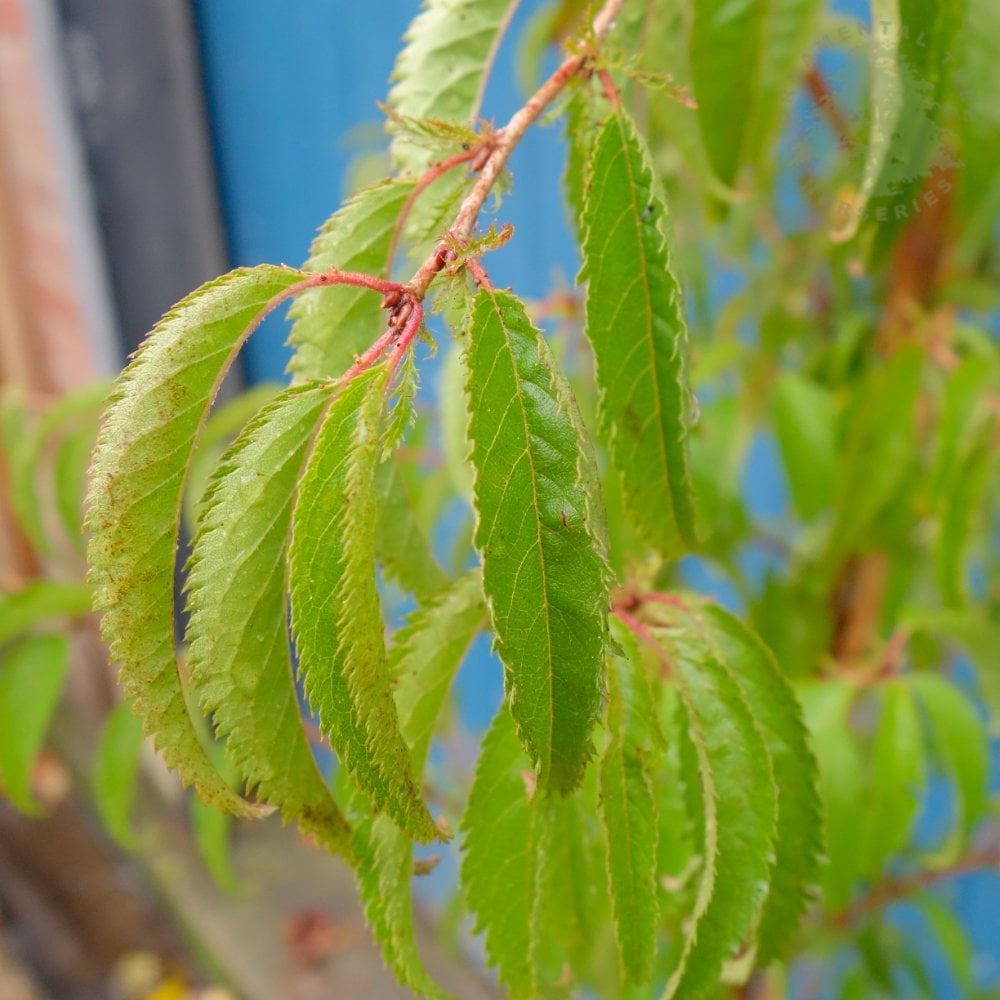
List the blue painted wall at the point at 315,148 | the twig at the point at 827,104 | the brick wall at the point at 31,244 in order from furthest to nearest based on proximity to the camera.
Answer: the brick wall at the point at 31,244
the blue painted wall at the point at 315,148
the twig at the point at 827,104

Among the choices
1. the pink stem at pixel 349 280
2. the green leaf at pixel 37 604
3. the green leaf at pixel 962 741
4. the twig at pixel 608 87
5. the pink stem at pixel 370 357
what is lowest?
the green leaf at pixel 962 741

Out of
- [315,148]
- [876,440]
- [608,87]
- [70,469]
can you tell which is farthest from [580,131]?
[315,148]

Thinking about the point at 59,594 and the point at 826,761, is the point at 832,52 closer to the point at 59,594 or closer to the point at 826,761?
the point at 826,761

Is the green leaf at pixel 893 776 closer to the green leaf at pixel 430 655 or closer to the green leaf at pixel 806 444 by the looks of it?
the green leaf at pixel 806 444

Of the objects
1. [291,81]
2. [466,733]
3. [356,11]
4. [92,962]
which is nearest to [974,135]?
[356,11]

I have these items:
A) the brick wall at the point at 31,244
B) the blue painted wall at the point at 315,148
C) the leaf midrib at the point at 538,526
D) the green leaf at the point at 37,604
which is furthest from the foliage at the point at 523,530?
the brick wall at the point at 31,244

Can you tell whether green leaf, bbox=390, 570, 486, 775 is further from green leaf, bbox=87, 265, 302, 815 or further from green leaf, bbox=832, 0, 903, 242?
green leaf, bbox=832, 0, 903, 242

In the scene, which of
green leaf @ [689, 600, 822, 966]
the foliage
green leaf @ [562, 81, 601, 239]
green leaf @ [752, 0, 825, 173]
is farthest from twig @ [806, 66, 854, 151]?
green leaf @ [689, 600, 822, 966]

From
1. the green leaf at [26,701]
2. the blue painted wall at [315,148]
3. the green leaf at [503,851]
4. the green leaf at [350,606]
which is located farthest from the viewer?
the blue painted wall at [315,148]
